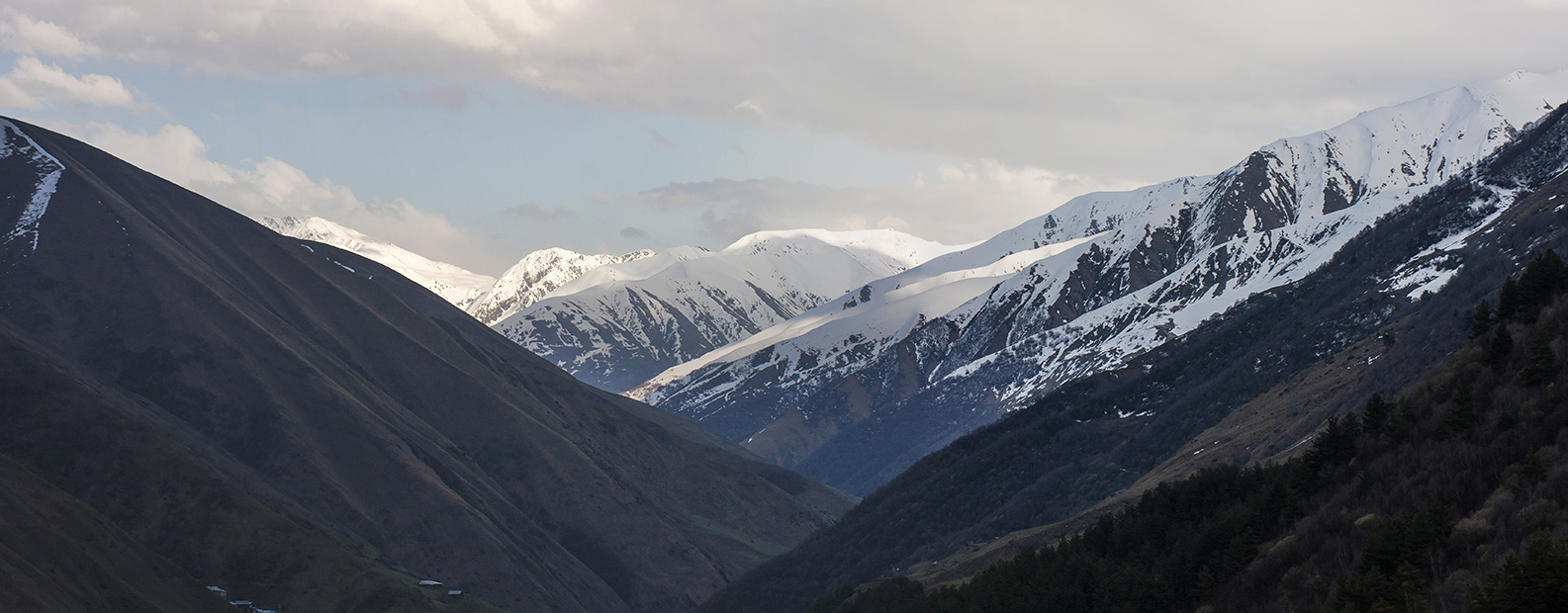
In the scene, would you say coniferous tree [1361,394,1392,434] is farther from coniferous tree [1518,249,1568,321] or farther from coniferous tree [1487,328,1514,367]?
coniferous tree [1518,249,1568,321]

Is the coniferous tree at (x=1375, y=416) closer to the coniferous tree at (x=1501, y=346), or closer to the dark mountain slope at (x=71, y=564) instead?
the coniferous tree at (x=1501, y=346)

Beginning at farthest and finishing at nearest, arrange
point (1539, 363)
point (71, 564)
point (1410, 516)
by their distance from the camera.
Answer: point (71, 564) < point (1539, 363) < point (1410, 516)

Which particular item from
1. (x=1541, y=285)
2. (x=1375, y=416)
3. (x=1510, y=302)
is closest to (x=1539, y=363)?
(x=1541, y=285)

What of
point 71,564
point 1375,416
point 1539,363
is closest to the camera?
point 1539,363

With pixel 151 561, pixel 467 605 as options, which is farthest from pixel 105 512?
pixel 467 605

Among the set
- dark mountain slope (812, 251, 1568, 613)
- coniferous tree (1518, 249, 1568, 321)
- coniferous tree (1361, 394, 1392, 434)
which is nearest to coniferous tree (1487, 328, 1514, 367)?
dark mountain slope (812, 251, 1568, 613)

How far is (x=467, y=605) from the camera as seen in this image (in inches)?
7185

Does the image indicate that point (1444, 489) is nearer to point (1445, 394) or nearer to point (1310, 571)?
point (1310, 571)

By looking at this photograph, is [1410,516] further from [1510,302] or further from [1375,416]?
[1510,302]

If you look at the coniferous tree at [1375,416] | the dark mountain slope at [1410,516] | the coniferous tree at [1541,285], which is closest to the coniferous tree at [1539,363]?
the dark mountain slope at [1410,516]

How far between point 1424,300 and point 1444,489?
477 ft

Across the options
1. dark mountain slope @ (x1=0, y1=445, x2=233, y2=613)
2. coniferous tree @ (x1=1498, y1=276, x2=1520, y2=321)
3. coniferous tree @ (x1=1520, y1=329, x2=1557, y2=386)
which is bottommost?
dark mountain slope @ (x1=0, y1=445, x2=233, y2=613)

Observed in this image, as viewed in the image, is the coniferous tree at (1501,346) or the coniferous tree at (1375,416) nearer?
the coniferous tree at (1501,346)

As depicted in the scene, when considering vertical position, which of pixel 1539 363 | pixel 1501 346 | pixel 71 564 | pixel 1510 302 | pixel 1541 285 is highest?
pixel 1541 285
